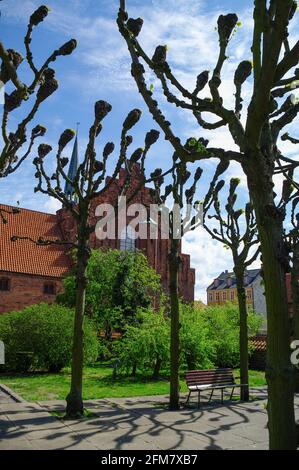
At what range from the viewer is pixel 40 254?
35312 millimetres

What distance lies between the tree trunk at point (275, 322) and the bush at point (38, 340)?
A: 570 inches

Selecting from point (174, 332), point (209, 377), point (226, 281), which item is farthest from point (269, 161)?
point (226, 281)

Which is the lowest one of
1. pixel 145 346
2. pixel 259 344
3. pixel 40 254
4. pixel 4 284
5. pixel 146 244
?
pixel 259 344

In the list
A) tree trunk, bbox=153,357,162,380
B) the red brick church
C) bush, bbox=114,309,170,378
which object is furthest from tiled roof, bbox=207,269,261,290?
bush, bbox=114,309,170,378

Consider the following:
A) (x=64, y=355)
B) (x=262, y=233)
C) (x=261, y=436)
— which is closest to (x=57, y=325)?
(x=64, y=355)

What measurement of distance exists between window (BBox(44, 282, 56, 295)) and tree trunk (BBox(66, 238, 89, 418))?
2452 cm

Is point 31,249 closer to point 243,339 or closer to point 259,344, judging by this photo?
point 259,344

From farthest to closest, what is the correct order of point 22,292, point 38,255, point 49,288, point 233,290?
point 233,290 → point 38,255 → point 49,288 → point 22,292

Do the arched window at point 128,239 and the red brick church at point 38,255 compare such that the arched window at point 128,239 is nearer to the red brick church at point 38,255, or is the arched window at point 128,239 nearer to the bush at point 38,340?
the red brick church at point 38,255

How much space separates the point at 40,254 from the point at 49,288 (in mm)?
3276

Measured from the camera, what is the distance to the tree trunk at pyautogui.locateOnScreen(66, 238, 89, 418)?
9234 millimetres

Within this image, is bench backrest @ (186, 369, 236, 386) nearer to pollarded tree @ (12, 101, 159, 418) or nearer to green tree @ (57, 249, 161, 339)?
pollarded tree @ (12, 101, 159, 418)
